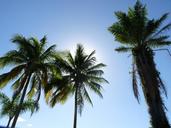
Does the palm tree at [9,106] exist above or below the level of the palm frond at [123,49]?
below

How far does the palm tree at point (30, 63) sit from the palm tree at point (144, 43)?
7.35 meters

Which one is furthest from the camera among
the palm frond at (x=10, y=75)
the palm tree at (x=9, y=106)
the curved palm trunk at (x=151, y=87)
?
the palm tree at (x=9, y=106)

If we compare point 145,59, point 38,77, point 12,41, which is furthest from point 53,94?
point 145,59

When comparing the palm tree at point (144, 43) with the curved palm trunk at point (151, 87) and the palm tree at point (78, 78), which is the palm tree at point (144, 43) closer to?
the curved palm trunk at point (151, 87)

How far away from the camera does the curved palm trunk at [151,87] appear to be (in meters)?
15.7

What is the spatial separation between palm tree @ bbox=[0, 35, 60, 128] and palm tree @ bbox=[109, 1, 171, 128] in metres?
7.35

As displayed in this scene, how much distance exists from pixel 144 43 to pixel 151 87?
447 cm

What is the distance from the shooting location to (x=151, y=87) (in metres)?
17.0

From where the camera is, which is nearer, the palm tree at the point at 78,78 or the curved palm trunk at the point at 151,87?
the curved palm trunk at the point at 151,87

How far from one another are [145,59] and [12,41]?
1276cm

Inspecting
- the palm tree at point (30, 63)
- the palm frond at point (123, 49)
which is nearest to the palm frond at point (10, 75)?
the palm tree at point (30, 63)

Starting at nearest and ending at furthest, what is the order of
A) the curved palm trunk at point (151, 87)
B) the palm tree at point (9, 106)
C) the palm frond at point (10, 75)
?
1. the curved palm trunk at point (151, 87)
2. the palm frond at point (10, 75)
3. the palm tree at point (9, 106)

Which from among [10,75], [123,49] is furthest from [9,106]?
[123,49]

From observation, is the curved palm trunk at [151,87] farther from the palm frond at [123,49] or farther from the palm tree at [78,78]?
the palm tree at [78,78]
